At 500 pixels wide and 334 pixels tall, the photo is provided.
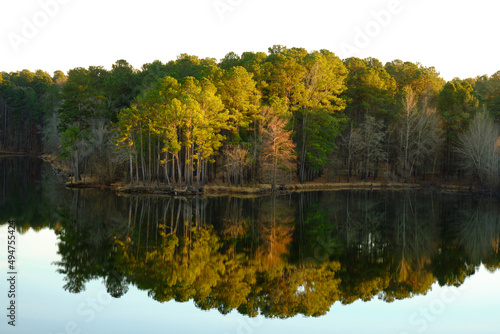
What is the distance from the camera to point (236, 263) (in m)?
17.6

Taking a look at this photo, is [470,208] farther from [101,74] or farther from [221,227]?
[101,74]

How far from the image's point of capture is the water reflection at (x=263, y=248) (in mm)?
15125

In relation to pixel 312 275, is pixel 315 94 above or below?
above

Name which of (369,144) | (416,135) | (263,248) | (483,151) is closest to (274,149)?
(369,144)

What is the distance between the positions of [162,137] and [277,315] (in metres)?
33.2

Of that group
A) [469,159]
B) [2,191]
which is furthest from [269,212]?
[469,159]

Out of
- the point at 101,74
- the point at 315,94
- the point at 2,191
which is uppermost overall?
the point at 101,74

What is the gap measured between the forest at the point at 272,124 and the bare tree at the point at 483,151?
16cm

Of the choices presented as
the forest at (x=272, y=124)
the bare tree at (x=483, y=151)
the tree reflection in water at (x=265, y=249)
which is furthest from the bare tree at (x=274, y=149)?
the bare tree at (x=483, y=151)

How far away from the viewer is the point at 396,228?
1068 inches

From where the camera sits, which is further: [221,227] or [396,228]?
[396,228]

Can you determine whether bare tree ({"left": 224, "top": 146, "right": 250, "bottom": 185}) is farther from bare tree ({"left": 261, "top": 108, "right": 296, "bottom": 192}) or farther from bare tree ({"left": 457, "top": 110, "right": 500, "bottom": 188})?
bare tree ({"left": 457, "top": 110, "right": 500, "bottom": 188})

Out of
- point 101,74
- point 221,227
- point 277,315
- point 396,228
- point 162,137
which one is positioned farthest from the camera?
point 101,74

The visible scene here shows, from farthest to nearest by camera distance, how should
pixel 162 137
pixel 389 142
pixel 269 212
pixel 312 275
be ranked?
pixel 389 142, pixel 162 137, pixel 269 212, pixel 312 275
